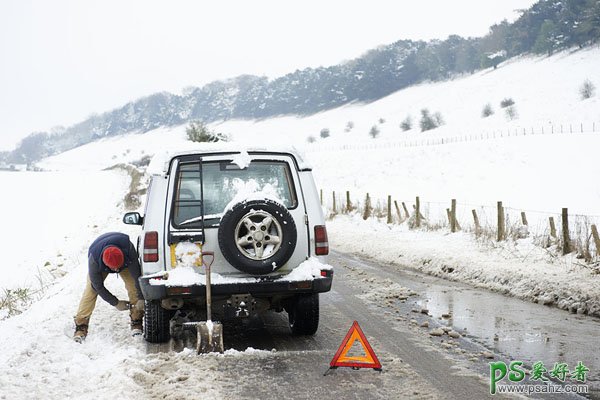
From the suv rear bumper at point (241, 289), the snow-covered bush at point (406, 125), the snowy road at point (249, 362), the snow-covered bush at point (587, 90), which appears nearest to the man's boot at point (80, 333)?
the snowy road at point (249, 362)

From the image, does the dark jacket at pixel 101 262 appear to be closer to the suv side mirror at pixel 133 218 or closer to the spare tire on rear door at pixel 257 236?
the suv side mirror at pixel 133 218

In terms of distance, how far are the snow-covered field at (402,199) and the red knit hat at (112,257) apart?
2.87 ft

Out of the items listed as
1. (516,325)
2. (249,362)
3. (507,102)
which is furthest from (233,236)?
(507,102)

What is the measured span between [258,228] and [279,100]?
7063 inches

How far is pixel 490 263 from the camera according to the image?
37.3ft

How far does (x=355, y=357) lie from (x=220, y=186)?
229 cm

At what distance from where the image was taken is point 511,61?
424 ft

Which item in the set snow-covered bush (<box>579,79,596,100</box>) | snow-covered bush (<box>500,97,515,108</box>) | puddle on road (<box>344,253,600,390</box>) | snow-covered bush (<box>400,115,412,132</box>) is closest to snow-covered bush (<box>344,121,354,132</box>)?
snow-covered bush (<box>400,115,412,132</box>)

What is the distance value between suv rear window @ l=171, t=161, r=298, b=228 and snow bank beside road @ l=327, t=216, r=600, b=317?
486 centimetres

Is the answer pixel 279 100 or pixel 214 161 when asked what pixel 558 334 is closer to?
pixel 214 161

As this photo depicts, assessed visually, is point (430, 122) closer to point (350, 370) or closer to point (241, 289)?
point (241, 289)

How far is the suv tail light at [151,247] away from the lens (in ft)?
19.0

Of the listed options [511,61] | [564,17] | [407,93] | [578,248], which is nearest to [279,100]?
[407,93]

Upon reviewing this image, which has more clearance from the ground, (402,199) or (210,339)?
(210,339)
